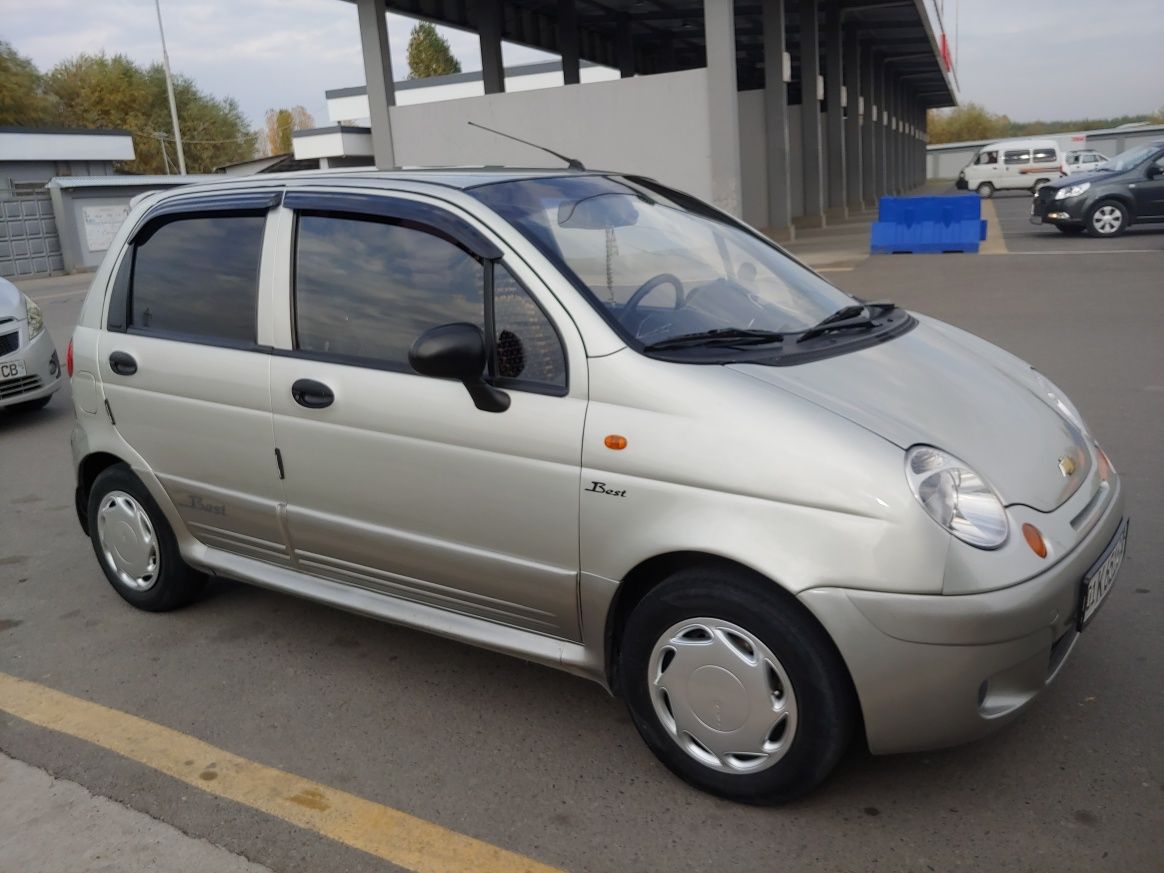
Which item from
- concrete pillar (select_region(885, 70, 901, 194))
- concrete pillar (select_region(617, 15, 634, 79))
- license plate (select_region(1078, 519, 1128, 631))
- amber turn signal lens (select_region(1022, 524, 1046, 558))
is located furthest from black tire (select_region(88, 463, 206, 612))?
concrete pillar (select_region(885, 70, 901, 194))

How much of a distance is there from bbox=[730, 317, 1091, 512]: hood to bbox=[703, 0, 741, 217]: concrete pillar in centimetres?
1302

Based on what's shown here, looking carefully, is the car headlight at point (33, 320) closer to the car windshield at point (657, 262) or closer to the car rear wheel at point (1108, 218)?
the car windshield at point (657, 262)

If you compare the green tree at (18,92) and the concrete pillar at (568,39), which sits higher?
the green tree at (18,92)

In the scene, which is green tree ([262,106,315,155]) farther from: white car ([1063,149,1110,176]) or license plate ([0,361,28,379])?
license plate ([0,361,28,379])

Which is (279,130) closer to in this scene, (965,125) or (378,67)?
(965,125)

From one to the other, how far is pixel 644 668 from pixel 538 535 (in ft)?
1.60

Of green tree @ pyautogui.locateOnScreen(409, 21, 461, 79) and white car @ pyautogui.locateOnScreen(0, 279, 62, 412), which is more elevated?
green tree @ pyautogui.locateOnScreen(409, 21, 461, 79)

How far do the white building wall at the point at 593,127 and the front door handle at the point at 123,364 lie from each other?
11653 mm

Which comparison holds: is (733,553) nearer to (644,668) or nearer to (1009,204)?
(644,668)

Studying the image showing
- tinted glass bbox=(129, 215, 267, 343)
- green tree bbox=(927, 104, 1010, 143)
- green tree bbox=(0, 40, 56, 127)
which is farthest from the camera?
green tree bbox=(927, 104, 1010, 143)

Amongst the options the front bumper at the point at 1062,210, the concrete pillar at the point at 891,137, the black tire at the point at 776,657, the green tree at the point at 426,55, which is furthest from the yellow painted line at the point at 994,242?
the green tree at the point at 426,55

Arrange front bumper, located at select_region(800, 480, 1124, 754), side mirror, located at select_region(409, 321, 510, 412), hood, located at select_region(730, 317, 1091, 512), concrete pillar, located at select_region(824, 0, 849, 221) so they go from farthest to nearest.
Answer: concrete pillar, located at select_region(824, 0, 849, 221) < side mirror, located at select_region(409, 321, 510, 412) < hood, located at select_region(730, 317, 1091, 512) < front bumper, located at select_region(800, 480, 1124, 754)

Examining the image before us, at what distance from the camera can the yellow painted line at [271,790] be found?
2779 mm

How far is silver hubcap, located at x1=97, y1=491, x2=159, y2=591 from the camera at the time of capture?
14.5 ft
